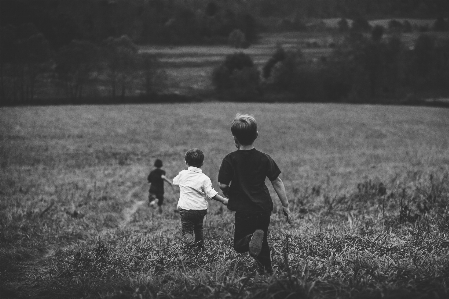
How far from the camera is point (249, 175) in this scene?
164 inches

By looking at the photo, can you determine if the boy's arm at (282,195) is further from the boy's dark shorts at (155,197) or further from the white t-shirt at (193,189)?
the boy's dark shorts at (155,197)

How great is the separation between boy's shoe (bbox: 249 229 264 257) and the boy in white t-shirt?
1.63m

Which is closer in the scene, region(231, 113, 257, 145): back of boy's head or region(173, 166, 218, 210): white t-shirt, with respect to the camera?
region(231, 113, 257, 145): back of boy's head

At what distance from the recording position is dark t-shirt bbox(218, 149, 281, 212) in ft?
13.6

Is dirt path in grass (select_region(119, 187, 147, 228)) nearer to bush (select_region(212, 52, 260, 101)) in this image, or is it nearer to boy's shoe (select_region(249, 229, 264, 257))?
boy's shoe (select_region(249, 229, 264, 257))

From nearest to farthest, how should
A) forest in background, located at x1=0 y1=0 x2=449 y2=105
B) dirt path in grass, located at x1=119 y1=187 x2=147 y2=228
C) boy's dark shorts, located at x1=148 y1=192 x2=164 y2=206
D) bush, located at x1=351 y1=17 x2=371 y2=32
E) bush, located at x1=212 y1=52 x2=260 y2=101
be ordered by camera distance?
1. dirt path in grass, located at x1=119 y1=187 x2=147 y2=228
2. boy's dark shorts, located at x1=148 y1=192 x2=164 y2=206
3. forest in background, located at x1=0 y1=0 x2=449 y2=105
4. bush, located at x1=212 y1=52 x2=260 y2=101
5. bush, located at x1=351 y1=17 x2=371 y2=32

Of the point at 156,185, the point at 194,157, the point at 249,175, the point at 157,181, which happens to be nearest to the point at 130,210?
the point at 156,185

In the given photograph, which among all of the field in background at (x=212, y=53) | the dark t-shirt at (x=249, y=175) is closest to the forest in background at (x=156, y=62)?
the field in background at (x=212, y=53)

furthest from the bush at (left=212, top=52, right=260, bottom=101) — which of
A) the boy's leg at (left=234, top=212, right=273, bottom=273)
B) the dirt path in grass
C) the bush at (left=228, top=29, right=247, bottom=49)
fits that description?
the boy's leg at (left=234, top=212, right=273, bottom=273)

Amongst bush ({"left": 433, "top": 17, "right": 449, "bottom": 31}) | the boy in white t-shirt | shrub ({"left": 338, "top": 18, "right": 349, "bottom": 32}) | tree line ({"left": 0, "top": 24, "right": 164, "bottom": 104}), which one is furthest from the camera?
shrub ({"left": 338, "top": 18, "right": 349, "bottom": 32})

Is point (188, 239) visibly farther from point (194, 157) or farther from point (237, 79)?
point (237, 79)

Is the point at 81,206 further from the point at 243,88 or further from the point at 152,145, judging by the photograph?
the point at 243,88

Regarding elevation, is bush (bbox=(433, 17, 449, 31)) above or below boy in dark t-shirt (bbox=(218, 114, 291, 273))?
above

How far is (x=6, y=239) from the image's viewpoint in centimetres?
686
